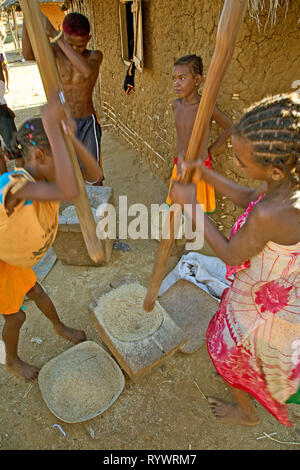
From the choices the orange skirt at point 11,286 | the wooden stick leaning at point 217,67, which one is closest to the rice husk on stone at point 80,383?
the orange skirt at point 11,286

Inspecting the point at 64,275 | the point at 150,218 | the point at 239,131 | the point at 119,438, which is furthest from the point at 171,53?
the point at 119,438

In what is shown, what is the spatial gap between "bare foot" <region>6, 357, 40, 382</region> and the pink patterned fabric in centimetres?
118

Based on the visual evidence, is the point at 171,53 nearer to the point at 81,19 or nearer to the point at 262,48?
the point at 81,19

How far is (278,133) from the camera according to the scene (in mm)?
1012

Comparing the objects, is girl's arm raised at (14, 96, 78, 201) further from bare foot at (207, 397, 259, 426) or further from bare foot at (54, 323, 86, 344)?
bare foot at (207, 397, 259, 426)

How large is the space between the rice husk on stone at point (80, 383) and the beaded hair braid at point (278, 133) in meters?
1.51

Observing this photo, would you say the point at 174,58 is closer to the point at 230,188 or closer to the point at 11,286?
the point at 230,188

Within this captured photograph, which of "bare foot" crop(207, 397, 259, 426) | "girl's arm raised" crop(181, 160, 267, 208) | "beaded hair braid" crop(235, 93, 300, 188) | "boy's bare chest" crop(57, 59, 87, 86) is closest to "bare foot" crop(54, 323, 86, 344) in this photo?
"bare foot" crop(207, 397, 259, 426)

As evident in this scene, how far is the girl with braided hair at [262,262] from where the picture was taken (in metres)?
1.05

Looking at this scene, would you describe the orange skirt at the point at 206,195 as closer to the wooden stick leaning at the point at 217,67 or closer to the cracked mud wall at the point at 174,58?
the cracked mud wall at the point at 174,58

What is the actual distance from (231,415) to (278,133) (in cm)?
155

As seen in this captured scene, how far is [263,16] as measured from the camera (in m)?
2.37

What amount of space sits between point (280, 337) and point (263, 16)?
233cm

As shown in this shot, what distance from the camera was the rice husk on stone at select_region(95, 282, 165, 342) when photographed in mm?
1962
